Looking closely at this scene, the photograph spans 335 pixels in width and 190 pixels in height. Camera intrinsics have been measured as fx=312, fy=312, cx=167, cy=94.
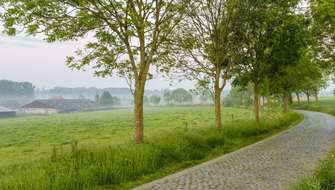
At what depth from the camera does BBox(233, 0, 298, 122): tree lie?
71.1 feet

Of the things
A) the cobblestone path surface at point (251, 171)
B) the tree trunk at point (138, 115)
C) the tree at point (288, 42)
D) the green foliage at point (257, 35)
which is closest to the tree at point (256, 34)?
the green foliage at point (257, 35)

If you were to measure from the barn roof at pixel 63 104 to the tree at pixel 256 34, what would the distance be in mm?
143184

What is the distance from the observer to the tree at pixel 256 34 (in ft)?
71.1

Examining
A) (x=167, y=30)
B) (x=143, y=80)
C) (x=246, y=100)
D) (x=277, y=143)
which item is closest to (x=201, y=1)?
(x=167, y=30)

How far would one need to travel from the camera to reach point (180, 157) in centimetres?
1332

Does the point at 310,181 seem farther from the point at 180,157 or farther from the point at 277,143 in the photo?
the point at 277,143

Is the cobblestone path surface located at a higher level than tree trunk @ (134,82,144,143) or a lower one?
lower

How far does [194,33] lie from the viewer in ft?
71.3

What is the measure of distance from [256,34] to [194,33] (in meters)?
5.60

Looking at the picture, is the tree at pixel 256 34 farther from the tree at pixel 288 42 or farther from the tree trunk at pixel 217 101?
the tree trunk at pixel 217 101

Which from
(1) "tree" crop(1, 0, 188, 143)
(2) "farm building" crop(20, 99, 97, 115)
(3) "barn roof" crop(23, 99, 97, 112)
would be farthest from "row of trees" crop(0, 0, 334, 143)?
(3) "barn roof" crop(23, 99, 97, 112)

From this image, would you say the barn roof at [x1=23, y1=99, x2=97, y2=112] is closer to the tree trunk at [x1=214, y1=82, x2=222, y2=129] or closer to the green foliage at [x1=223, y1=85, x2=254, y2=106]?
the green foliage at [x1=223, y1=85, x2=254, y2=106]

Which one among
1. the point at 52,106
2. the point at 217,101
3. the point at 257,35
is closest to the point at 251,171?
the point at 217,101

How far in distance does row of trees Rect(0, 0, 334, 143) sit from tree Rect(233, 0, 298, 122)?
66 mm
